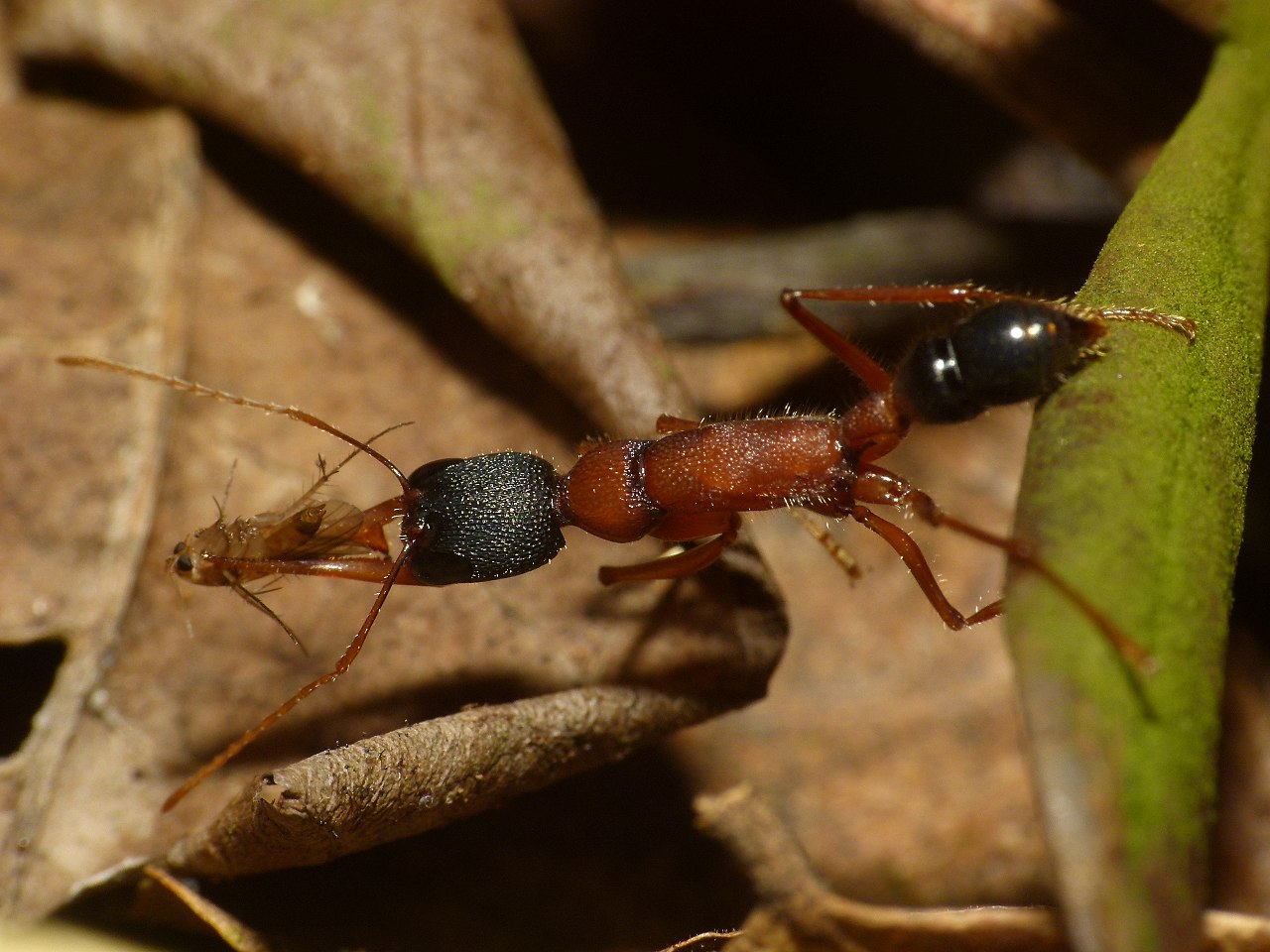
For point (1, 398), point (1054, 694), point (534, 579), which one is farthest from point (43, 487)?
point (1054, 694)

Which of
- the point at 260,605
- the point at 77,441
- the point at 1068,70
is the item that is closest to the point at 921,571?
the point at 1068,70

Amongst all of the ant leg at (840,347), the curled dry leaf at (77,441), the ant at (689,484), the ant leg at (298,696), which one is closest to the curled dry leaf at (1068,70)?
the ant at (689,484)

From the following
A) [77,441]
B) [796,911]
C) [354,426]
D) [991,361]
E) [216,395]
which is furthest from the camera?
[354,426]

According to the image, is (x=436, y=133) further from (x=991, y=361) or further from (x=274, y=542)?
(x=991, y=361)

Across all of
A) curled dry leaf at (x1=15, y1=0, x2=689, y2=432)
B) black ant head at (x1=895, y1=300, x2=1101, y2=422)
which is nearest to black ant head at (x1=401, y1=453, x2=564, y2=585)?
curled dry leaf at (x1=15, y1=0, x2=689, y2=432)

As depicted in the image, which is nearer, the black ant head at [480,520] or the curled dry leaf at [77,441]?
the curled dry leaf at [77,441]

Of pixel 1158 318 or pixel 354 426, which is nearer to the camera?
pixel 1158 318

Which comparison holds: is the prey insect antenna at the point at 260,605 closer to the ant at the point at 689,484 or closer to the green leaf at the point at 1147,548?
the ant at the point at 689,484

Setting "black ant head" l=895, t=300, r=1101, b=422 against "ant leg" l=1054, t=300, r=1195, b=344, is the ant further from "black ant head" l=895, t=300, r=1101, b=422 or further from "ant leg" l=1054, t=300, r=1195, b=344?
"ant leg" l=1054, t=300, r=1195, b=344
